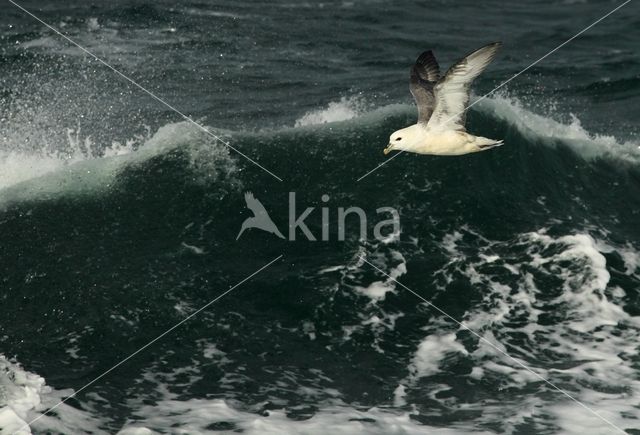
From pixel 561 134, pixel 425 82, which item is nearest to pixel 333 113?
pixel 561 134

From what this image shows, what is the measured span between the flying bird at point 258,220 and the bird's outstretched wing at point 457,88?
4258mm

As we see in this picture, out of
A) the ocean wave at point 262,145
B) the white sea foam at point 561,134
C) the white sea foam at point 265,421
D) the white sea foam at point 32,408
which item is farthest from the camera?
the white sea foam at point 561,134

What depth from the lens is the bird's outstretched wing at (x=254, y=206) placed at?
16.0 m

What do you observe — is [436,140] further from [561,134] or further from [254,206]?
[561,134]

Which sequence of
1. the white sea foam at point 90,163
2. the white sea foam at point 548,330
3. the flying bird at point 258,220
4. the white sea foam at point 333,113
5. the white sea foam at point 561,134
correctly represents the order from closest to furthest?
the white sea foam at point 548,330 < the flying bird at point 258,220 < the white sea foam at point 90,163 < the white sea foam at point 561,134 < the white sea foam at point 333,113

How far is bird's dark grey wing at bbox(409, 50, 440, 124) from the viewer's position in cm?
1223

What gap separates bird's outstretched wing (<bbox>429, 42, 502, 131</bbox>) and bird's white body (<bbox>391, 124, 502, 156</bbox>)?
9 cm

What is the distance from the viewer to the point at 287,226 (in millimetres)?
15781

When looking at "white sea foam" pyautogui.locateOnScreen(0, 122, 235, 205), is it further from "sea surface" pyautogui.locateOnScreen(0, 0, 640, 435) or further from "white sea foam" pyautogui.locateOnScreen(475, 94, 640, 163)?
"white sea foam" pyautogui.locateOnScreen(475, 94, 640, 163)

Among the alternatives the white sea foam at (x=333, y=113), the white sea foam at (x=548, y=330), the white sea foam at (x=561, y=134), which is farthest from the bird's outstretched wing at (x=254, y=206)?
the white sea foam at (x=561, y=134)

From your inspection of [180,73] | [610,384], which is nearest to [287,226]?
[610,384]

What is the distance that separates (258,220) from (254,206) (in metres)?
0.38

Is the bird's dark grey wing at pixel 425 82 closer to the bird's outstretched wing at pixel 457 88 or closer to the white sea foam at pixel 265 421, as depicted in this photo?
the bird's outstretched wing at pixel 457 88

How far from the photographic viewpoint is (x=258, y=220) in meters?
15.9
